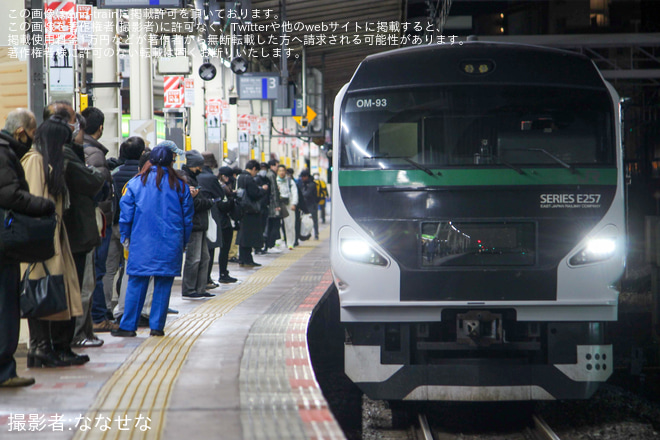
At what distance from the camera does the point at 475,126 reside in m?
6.69

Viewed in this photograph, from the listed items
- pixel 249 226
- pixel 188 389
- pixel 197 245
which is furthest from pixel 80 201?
pixel 249 226

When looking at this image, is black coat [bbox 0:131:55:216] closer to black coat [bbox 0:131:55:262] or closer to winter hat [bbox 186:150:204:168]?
black coat [bbox 0:131:55:262]

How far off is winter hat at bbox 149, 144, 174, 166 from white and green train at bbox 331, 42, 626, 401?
1843 mm

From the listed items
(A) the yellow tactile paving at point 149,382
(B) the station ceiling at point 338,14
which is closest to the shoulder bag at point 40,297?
→ (A) the yellow tactile paving at point 149,382

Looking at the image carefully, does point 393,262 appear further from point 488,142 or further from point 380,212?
point 488,142

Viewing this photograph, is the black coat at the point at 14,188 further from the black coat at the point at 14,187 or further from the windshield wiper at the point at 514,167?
the windshield wiper at the point at 514,167

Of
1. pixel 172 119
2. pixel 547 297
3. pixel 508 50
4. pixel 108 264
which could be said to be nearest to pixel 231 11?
pixel 172 119

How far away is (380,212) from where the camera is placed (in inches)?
257

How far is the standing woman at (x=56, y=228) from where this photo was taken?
5941mm

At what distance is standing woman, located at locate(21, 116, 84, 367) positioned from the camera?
594cm

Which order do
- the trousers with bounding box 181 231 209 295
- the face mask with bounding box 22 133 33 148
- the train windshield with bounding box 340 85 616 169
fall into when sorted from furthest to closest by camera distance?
the trousers with bounding box 181 231 209 295 < the train windshield with bounding box 340 85 616 169 < the face mask with bounding box 22 133 33 148

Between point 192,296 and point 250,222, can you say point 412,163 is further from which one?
point 250,222

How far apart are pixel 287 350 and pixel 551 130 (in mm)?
2704

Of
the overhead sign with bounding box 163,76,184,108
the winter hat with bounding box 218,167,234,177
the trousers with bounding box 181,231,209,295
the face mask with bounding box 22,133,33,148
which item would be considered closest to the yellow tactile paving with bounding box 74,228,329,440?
the trousers with bounding box 181,231,209,295
